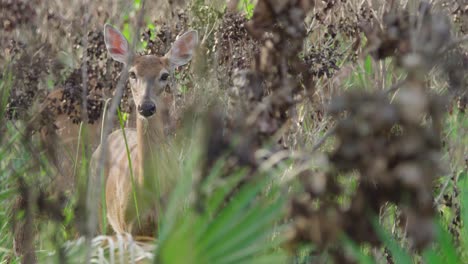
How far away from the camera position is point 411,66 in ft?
7.31

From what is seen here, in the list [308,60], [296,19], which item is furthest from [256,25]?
[308,60]

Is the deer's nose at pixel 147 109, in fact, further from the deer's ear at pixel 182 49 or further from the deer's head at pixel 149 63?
the deer's ear at pixel 182 49

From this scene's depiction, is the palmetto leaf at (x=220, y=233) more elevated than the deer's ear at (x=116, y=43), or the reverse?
the deer's ear at (x=116, y=43)

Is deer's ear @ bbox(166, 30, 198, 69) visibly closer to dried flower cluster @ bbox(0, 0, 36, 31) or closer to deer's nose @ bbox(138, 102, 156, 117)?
deer's nose @ bbox(138, 102, 156, 117)

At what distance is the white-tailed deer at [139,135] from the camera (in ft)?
24.9

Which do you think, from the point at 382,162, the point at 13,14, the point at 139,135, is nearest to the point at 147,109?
the point at 139,135

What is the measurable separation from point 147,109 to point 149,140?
25 cm

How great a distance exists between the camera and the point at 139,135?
800 centimetres

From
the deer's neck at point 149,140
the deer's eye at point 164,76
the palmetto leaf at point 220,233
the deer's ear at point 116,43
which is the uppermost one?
the deer's ear at point 116,43

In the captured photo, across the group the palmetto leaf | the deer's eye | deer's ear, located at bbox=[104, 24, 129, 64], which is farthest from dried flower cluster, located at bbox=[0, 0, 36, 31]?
the palmetto leaf

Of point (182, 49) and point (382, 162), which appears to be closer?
point (382, 162)

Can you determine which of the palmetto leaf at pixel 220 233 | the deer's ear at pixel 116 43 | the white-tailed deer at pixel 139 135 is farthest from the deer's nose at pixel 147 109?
the palmetto leaf at pixel 220 233

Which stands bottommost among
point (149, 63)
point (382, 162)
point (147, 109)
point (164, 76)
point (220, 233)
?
point (220, 233)

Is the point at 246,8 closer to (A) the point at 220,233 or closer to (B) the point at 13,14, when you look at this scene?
(B) the point at 13,14
